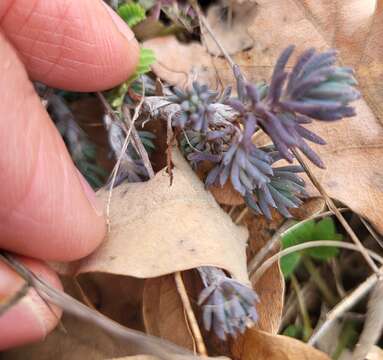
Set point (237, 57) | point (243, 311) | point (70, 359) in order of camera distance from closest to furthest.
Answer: point (243, 311) → point (70, 359) → point (237, 57)

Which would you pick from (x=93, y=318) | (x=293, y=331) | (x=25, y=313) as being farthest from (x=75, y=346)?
(x=293, y=331)

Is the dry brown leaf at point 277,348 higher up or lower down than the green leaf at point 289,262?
higher up

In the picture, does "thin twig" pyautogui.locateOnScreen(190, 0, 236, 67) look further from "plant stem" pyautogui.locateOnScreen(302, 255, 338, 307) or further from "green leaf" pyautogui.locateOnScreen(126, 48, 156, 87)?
"plant stem" pyautogui.locateOnScreen(302, 255, 338, 307)

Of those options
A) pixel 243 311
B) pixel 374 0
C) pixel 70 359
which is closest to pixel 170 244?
pixel 243 311

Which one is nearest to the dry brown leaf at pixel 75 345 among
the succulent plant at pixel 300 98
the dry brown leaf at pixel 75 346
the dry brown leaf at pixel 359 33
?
the dry brown leaf at pixel 75 346

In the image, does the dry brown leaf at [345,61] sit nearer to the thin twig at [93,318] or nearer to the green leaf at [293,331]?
the green leaf at [293,331]

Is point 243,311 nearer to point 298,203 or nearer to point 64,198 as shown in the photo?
point 298,203
